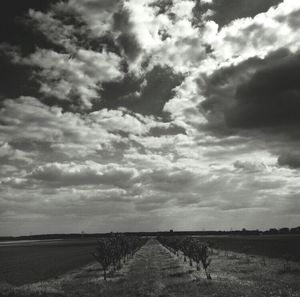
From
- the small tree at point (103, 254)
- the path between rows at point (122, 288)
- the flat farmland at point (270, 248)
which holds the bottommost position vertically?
the path between rows at point (122, 288)

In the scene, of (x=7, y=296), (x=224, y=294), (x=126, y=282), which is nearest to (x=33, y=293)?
(x=7, y=296)

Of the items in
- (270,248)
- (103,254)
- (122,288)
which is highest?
(270,248)

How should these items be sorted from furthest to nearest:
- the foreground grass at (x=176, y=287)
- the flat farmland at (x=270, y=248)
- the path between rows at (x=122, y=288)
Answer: the flat farmland at (x=270, y=248) → the path between rows at (x=122, y=288) → the foreground grass at (x=176, y=287)

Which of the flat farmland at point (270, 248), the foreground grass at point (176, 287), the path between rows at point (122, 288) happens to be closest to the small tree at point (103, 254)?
the path between rows at point (122, 288)

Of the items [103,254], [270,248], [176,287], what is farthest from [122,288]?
[270,248]

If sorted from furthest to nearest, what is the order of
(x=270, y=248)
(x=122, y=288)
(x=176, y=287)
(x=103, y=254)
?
(x=270, y=248), (x=103, y=254), (x=122, y=288), (x=176, y=287)

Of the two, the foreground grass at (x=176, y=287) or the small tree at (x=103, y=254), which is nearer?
the foreground grass at (x=176, y=287)

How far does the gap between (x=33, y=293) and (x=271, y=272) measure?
24988 mm

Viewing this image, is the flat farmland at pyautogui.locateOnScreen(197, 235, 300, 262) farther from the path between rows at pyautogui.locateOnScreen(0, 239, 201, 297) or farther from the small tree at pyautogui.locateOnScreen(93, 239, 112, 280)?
the small tree at pyautogui.locateOnScreen(93, 239, 112, 280)

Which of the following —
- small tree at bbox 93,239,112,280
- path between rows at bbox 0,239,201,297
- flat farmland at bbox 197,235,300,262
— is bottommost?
path between rows at bbox 0,239,201,297

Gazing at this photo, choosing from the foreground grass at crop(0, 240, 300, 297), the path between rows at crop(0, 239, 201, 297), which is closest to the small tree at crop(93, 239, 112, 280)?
the path between rows at crop(0, 239, 201, 297)

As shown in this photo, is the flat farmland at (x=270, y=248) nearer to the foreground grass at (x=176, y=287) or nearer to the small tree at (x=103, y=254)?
the foreground grass at (x=176, y=287)

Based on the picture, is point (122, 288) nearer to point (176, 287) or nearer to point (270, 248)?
point (176, 287)

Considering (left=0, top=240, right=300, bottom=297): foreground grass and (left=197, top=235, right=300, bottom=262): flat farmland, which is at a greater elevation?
(left=197, top=235, right=300, bottom=262): flat farmland
